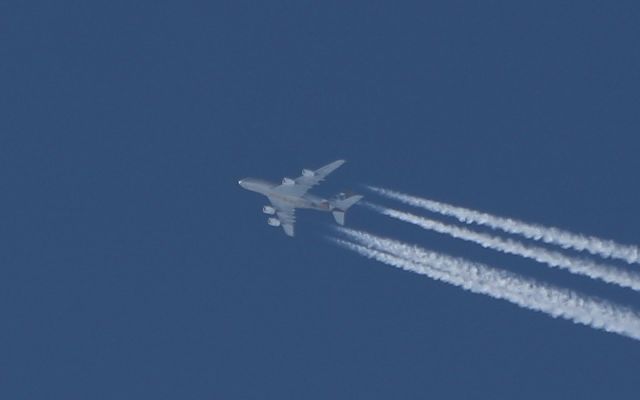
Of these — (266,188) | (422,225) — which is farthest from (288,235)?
(422,225)

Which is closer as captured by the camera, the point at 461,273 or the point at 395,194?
the point at 461,273

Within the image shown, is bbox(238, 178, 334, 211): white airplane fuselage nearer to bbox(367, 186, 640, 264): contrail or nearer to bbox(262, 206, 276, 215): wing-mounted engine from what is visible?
bbox(262, 206, 276, 215): wing-mounted engine

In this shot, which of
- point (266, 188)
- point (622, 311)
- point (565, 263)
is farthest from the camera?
point (266, 188)

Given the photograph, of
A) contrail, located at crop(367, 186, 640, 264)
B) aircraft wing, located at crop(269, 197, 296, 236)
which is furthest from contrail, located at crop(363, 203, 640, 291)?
aircraft wing, located at crop(269, 197, 296, 236)

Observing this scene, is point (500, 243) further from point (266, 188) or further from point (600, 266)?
point (266, 188)

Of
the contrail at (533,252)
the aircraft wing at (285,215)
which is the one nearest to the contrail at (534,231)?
the contrail at (533,252)

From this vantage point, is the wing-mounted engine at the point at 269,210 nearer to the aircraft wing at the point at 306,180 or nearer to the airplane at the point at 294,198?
the airplane at the point at 294,198

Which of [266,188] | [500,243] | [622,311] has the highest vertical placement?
[266,188]
